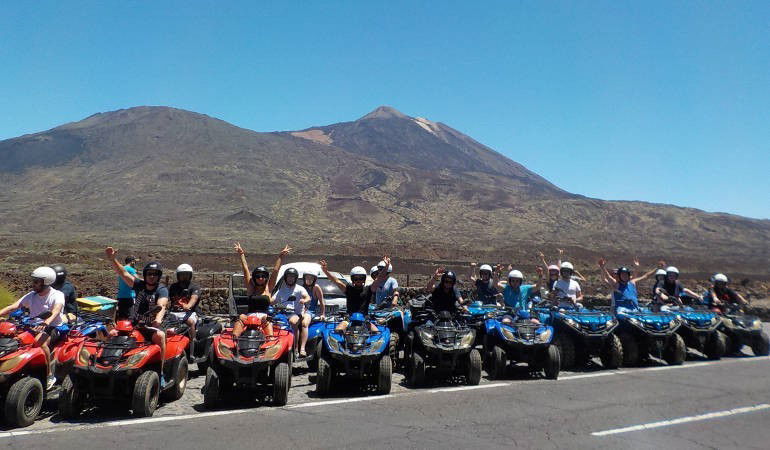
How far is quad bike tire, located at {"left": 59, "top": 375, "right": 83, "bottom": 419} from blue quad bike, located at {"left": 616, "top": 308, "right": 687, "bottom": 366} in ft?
31.9

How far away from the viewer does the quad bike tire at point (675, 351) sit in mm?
12766

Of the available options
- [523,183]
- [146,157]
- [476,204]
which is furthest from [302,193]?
[523,183]

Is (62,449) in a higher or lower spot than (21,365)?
lower

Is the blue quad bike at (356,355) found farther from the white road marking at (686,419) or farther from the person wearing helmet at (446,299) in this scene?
the white road marking at (686,419)

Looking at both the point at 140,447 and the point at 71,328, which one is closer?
the point at 140,447

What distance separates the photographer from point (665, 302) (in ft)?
46.3

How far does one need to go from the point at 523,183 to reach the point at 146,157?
296 feet

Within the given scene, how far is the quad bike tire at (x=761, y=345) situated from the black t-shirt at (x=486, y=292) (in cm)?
629

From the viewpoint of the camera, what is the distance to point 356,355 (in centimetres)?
913

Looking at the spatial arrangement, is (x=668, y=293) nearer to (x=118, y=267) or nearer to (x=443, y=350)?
(x=443, y=350)

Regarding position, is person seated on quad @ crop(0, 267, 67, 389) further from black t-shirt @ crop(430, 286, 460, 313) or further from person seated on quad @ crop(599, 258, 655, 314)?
person seated on quad @ crop(599, 258, 655, 314)

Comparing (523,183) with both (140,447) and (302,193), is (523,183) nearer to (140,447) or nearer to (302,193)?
(302,193)

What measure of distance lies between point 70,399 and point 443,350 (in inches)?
205

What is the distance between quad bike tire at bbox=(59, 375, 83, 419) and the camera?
773 cm
